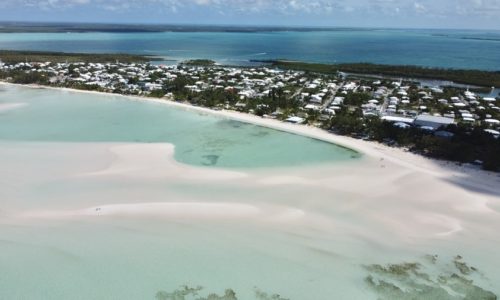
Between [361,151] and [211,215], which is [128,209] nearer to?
[211,215]

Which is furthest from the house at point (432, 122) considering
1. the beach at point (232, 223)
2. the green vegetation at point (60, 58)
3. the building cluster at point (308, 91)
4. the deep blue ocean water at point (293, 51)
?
the green vegetation at point (60, 58)

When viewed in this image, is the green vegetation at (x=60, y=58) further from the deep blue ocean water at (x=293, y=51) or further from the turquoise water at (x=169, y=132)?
the turquoise water at (x=169, y=132)

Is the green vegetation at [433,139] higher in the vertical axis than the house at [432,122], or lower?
lower

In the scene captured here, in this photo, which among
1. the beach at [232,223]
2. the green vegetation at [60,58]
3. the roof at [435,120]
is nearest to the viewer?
the beach at [232,223]

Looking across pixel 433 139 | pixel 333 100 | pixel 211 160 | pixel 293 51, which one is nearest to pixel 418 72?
pixel 333 100

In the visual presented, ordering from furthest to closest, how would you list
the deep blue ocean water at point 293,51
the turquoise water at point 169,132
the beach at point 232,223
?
the deep blue ocean water at point 293,51
the turquoise water at point 169,132
the beach at point 232,223

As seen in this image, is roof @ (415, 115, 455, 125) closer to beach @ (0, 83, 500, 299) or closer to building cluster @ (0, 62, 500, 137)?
building cluster @ (0, 62, 500, 137)

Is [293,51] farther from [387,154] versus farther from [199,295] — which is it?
[199,295]
